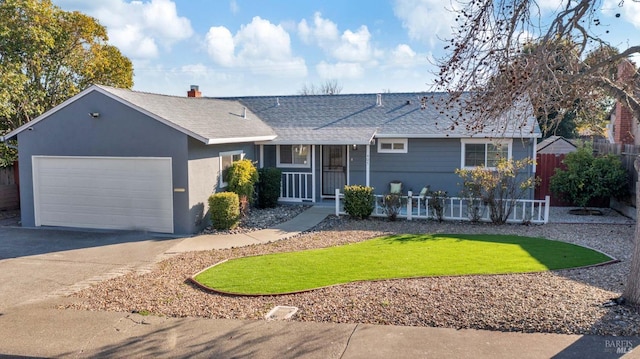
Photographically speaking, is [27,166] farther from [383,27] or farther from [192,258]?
[383,27]

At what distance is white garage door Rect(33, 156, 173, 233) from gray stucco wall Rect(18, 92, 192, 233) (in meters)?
0.21

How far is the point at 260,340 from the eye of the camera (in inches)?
223

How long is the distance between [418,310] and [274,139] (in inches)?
453

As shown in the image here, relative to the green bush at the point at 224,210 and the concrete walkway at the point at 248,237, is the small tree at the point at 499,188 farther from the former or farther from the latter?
the green bush at the point at 224,210

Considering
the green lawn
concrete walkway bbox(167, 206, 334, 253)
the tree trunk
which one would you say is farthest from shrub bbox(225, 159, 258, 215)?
the tree trunk

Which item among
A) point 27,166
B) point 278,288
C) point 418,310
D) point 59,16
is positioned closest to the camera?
point 418,310

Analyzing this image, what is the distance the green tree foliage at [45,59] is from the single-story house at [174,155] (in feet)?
9.06

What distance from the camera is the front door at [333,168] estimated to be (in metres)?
17.7

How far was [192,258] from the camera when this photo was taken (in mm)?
10031

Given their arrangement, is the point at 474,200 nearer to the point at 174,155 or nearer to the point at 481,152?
the point at 481,152

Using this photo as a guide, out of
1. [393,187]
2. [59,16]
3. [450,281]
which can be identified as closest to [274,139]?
[393,187]

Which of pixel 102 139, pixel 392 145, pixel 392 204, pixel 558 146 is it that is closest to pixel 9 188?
pixel 102 139

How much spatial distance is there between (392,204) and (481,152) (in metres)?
4.32

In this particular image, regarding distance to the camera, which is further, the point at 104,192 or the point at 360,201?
the point at 360,201
